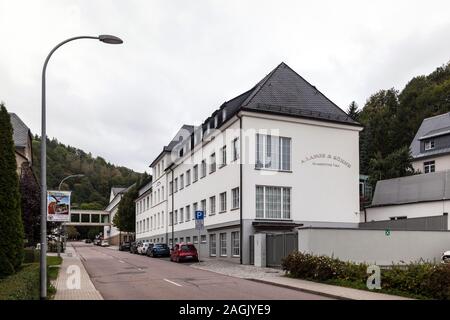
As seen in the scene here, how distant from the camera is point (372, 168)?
54.8 m

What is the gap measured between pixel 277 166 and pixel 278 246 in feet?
23.7

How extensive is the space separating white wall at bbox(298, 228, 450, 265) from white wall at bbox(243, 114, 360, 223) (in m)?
6.79

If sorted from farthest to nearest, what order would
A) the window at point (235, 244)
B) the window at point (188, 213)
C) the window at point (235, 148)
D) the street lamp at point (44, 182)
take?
the window at point (188, 213) < the window at point (235, 148) < the window at point (235, 244) < the street lamp at point (44, 182)

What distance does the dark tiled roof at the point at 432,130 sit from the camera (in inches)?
2180

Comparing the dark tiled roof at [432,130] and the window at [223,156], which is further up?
the dark tiled roof at [432,130]

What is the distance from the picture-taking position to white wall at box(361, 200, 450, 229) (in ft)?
112

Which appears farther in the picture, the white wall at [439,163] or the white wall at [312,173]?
the white wall at [439,163]

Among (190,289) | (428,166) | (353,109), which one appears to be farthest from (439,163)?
(190,289)

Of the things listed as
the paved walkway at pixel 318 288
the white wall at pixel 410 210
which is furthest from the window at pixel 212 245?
the paved walkway at pixel 318 288

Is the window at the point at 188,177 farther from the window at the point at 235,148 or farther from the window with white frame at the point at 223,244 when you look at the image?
→ the window at the point at 235,148

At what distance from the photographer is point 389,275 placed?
1528 centimetres

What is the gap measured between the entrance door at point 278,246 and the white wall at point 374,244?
1034mm
